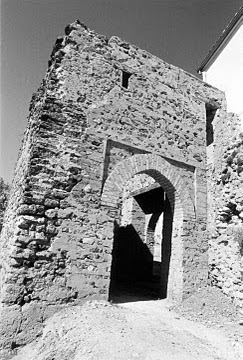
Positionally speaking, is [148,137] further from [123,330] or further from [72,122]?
[123,330]

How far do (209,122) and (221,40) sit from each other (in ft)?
9.93

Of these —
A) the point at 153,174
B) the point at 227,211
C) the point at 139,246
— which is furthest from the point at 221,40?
the point at 139,246

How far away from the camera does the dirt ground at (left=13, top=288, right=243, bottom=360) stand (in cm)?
364

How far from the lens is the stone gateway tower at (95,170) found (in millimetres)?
4980

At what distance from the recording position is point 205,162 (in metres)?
7.65

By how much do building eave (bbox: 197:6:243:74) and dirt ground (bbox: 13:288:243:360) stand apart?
819cm

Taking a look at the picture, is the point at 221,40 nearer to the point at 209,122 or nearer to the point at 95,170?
the point at 209,122

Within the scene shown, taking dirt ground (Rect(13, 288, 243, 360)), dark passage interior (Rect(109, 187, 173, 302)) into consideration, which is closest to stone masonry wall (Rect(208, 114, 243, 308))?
dirt ground (Rect(13, 288, 243, 360))

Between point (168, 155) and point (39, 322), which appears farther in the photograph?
point (168, 155)

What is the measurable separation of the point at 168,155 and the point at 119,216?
5.81 meters

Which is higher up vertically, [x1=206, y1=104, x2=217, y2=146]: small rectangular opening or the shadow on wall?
[x1=206, y1=104, x2=217, y2=146]: small rectangular opening

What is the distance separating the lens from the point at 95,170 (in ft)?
19.4

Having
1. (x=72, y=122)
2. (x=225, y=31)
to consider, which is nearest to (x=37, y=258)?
(x=72, y=122)

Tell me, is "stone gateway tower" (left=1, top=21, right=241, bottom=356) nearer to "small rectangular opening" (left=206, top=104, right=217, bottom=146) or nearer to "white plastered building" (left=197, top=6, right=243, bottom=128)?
"small rectangular opening" (left=206, top=104, right=217, bottom=146)
